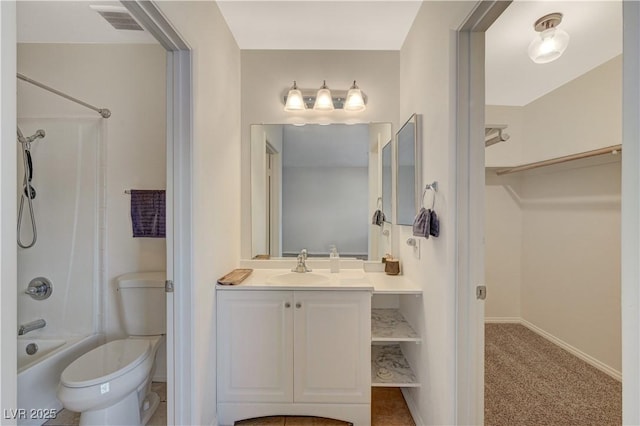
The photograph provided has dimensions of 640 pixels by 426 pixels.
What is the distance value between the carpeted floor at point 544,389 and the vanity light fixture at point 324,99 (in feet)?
7.69

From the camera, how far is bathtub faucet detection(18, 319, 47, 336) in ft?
6.25

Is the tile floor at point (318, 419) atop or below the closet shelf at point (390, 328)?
below

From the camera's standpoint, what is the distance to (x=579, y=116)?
2.43 m

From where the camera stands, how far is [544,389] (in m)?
2.06

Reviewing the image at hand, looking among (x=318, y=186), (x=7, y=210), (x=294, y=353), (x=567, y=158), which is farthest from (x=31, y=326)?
(x=567, y=158)

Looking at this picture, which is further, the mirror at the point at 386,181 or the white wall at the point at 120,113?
the mirror at the point at 386,181

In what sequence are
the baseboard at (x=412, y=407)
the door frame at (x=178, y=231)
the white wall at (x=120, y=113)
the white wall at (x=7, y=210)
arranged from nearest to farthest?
1. the white wall at (x=7, y=210)
2. the door frame at (x=178, y=231)
3. the baseboard at (x=412, y=407)
4. the white wall at (x=120, y=113)

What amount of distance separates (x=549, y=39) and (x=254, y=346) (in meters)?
2.54

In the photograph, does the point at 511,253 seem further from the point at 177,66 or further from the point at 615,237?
the point at 177,66

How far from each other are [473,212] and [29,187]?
278 centimetres

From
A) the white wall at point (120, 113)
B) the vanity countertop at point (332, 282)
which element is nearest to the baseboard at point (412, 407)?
the vanity countertop at point (332, 282)

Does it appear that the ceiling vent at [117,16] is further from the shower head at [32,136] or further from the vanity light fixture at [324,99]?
the vanity light fixture at [324,99]

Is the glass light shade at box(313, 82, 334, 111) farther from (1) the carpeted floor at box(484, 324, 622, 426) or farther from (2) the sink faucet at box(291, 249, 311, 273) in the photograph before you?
(1) the carpeted floor at box(484, 324, 622, 426)

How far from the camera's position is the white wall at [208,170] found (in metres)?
1.43
